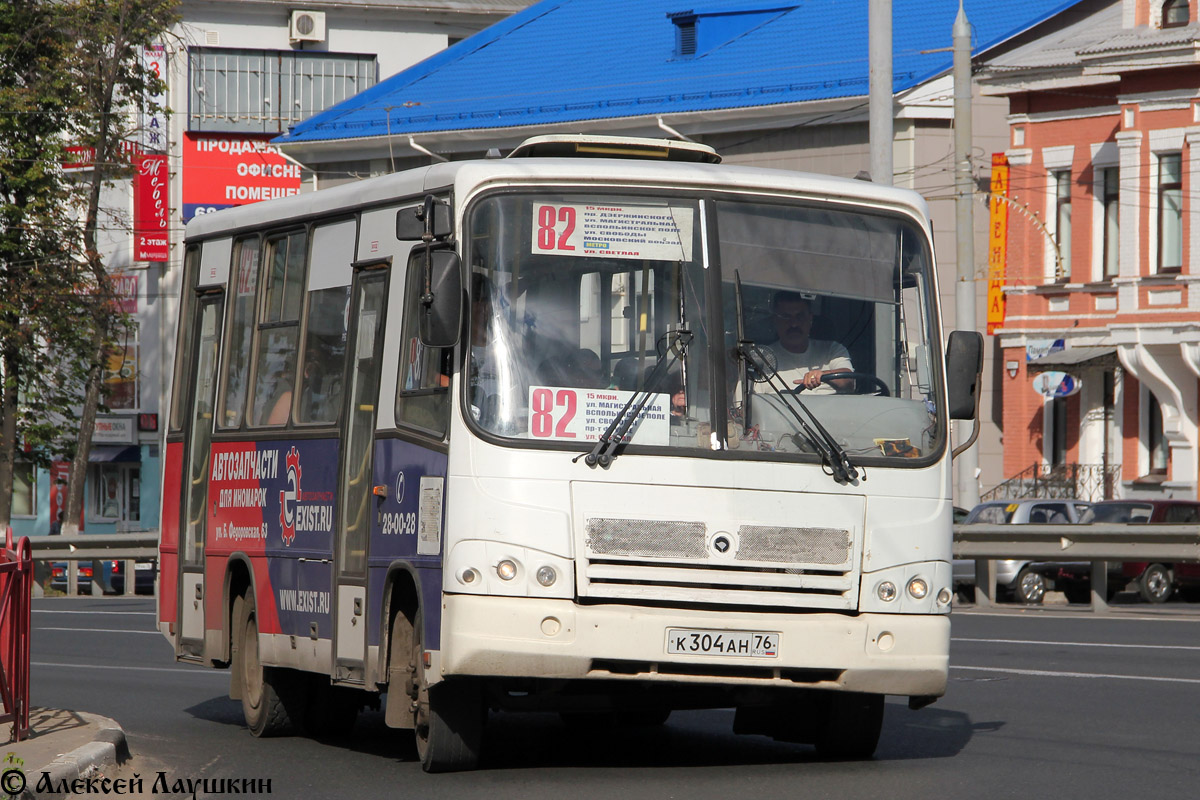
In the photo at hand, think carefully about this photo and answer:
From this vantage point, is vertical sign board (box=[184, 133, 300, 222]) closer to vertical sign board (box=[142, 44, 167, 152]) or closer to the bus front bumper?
vertical sign board (box=[142, 44, 167, 152])

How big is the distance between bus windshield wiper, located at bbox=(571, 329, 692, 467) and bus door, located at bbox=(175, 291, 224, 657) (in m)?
4.11

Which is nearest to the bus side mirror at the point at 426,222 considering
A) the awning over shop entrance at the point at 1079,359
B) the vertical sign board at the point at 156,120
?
the awning over shop entrance at the point at 1079,359

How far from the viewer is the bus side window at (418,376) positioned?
9.65m

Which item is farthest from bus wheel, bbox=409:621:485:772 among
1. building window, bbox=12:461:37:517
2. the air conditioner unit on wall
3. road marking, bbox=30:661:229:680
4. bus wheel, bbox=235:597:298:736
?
the air conditioner unit on wall

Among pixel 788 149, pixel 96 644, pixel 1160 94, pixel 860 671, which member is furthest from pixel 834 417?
pixel 788 149

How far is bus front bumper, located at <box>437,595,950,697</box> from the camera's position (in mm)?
9219

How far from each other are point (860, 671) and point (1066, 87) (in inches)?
1291

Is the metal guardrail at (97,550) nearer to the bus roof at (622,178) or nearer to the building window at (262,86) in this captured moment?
the bus roof at (622,178)

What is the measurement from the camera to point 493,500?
30.6 ft

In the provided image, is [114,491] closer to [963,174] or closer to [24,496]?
[24,496]

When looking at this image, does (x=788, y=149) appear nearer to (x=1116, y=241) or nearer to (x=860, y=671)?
(x=1116, y=241)

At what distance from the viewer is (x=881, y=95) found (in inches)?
912

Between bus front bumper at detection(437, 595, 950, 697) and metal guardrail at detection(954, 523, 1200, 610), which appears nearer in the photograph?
bus front bumper at detection(437, 595, 950, 697)

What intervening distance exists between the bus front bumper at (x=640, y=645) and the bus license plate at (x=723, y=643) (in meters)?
0.02
